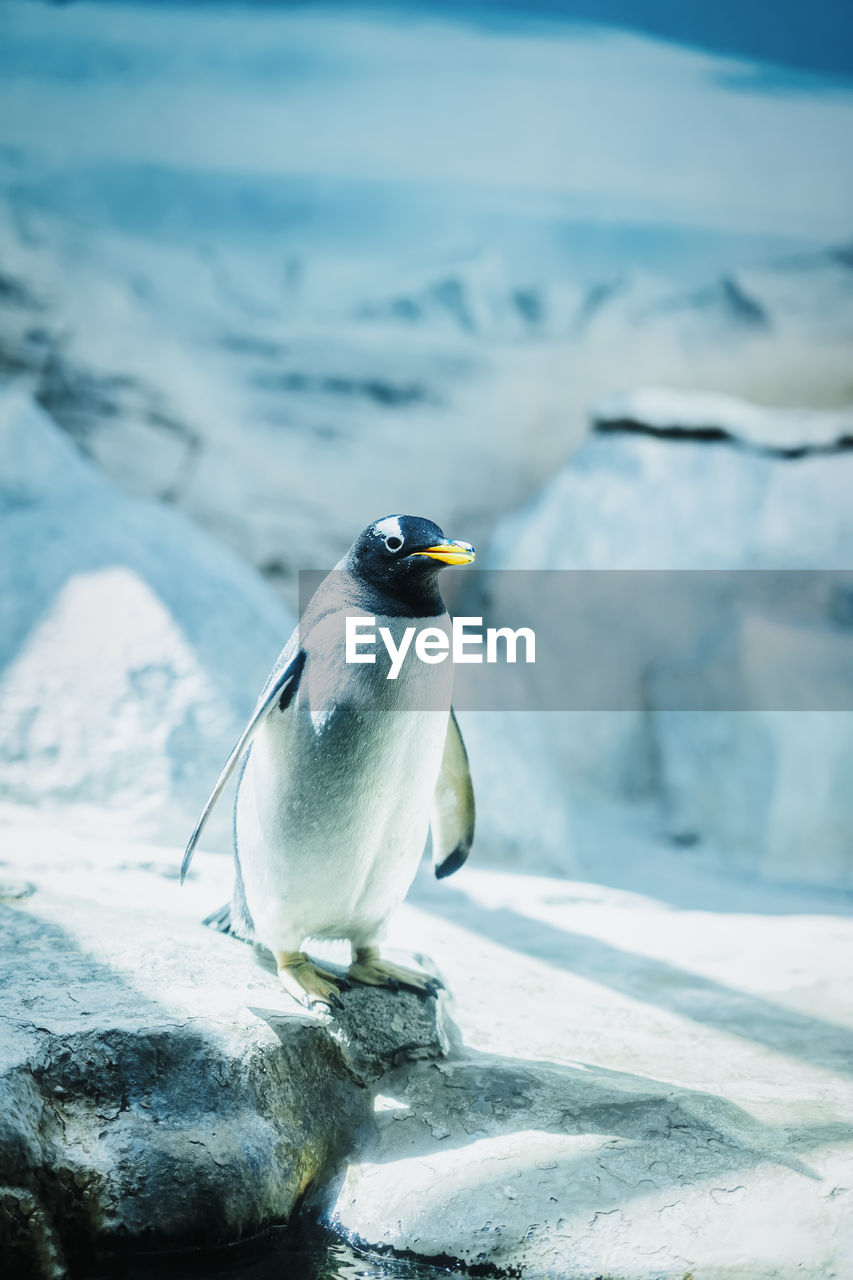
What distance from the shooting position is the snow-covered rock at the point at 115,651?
3.82m

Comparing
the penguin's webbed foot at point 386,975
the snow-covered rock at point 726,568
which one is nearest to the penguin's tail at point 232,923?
the penguin's webbed foot at point 386,975

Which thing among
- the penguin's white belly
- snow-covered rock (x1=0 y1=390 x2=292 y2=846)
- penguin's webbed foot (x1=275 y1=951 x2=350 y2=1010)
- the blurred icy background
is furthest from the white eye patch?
the blurred icy background

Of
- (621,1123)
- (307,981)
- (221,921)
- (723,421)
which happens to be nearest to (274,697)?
(307,981)

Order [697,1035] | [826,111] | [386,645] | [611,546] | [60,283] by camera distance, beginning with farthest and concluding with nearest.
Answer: [826,111], [60,283], [611,546], [697,1035], [386,645]

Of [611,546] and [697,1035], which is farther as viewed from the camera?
[611,546]

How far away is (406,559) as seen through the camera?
72.1 inches

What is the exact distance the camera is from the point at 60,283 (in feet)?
21.5

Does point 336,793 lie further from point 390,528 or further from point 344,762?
point 390,528

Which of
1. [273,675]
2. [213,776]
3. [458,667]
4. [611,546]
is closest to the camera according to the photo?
[273,675]

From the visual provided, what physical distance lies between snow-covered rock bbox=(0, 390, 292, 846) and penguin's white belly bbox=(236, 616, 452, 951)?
1.76 metres

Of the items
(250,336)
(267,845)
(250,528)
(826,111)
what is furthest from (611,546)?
(267,845)

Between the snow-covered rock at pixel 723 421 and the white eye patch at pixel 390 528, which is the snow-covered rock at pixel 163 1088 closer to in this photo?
the white eye patch at pixel 390 528

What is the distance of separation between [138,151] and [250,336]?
1382 millimetres

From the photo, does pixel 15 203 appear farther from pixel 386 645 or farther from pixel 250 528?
pixel 386 645
